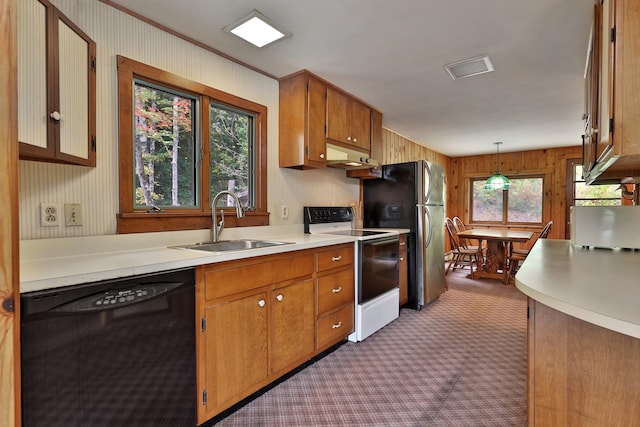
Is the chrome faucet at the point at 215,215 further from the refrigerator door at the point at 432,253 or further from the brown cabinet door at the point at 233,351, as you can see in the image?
the refrigerator door at the point at 432,253

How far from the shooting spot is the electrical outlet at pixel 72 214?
1.56 m

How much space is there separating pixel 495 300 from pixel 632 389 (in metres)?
3.16

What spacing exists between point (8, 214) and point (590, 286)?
1667mm

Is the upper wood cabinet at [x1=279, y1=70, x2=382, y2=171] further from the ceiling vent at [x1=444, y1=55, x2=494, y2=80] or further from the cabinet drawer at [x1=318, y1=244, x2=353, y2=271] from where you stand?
the ceiling vent at [x1=444, y1=55, x2=494, y2=80]

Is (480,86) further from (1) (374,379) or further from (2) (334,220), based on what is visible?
(1) (374,379)

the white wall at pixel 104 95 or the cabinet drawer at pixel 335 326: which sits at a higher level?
the white wall at pixel 104 95

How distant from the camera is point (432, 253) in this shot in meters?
3.55

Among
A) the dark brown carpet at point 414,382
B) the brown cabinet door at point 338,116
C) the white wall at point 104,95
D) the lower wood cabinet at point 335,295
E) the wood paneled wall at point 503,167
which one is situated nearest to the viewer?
the white wall at point 104,95

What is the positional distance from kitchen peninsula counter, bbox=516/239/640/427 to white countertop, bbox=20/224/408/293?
129 cm

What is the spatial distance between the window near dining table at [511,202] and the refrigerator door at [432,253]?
340cm

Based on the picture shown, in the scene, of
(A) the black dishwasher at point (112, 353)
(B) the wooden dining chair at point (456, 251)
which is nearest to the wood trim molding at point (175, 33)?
(A) the black dishwasher at point (112, 353)

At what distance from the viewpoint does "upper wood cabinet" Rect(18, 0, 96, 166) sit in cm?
118

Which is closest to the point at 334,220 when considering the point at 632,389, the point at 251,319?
the point at 251,319

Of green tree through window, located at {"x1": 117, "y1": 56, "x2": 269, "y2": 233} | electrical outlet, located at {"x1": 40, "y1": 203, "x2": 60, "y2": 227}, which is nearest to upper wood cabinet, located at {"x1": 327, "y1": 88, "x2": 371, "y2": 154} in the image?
green tree through window, located at {"x1": 117, "y1": 56, "x2": 269, "y2": 233}
